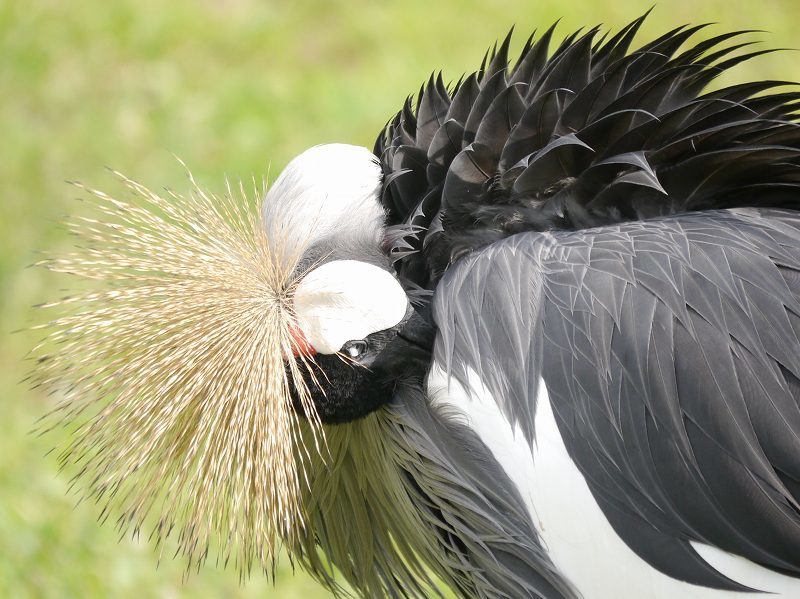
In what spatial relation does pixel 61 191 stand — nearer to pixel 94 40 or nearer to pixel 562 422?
pixel 94 40

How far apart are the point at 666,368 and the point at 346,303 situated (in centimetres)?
38

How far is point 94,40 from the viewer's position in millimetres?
3201

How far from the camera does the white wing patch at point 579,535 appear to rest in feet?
3.88

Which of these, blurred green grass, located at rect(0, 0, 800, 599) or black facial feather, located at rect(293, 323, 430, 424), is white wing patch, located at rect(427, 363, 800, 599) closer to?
black facial feather, located at rect(293, 323, 430, 424)

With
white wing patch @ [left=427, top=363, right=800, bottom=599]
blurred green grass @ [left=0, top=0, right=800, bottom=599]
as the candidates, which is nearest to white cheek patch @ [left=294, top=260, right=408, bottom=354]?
white wing patch @ [left=427, top=363, right=800, bottom=599]

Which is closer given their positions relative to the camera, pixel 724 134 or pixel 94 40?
pixel 724 134

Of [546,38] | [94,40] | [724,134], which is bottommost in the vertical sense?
[724,134]

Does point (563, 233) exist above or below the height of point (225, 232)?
below

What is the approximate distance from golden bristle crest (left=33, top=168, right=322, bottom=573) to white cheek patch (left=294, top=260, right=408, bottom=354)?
4 cm

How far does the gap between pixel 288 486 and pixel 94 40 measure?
2299 mm

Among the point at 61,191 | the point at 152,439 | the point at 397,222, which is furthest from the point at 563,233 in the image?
the point at 61,191

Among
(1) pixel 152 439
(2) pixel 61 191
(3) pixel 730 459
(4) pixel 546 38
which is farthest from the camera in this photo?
(2) pixel 61 191

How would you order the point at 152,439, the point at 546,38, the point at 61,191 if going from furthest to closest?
the point at 61,191
the point at 546,38
the point at 152,439

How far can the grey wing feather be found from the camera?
3.81 feet
